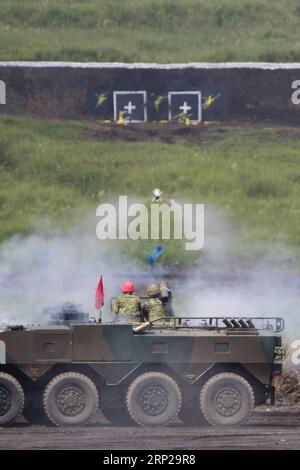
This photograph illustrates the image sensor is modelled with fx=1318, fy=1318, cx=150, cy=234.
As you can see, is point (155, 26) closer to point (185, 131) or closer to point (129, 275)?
point (185, 131)

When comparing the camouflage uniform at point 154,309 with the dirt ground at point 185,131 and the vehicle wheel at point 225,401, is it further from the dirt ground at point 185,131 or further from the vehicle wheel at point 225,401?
the dirt ground at point 185,131

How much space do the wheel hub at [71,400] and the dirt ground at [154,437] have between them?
12.0 inches

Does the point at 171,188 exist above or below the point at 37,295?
above

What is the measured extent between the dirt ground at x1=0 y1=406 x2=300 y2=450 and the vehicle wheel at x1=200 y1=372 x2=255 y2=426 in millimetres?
216

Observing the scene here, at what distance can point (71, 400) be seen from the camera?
1888 cm

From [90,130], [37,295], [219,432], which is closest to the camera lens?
[219,432]

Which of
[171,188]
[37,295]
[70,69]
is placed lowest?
[37,295]

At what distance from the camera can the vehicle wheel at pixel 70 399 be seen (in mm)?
18812

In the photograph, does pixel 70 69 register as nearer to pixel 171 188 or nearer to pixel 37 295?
pixel 171 188

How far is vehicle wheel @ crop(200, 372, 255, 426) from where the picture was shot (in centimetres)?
1889
